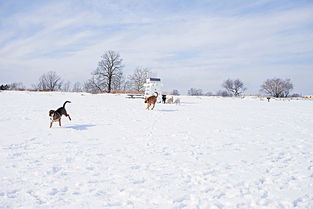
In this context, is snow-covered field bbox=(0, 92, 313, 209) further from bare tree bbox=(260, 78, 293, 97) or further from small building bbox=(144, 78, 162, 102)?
bare tree bbox=(260, 78, 293, 97)

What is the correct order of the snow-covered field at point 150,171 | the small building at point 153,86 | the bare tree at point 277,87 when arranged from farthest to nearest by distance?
1. the bare tree at point 277,87
2. the small building at point 153,86
3. the snow-covered field at point 150,171

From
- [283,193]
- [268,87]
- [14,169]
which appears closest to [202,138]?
[283,193]

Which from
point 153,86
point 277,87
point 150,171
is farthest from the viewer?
point 277,87

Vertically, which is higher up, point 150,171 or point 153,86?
point 153,86

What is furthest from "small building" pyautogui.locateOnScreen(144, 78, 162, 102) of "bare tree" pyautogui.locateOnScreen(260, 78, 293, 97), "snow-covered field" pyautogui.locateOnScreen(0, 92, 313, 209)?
"bare tree" pyautogui.locateOnScreen(260, 78, 293, 97)

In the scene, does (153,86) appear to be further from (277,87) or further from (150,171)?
(277,87)

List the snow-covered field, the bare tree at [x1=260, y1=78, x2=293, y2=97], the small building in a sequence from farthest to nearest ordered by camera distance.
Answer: the bare tree at [x1=260, y1=78, x2=293, y2=97] → the small building → the snow-covered field

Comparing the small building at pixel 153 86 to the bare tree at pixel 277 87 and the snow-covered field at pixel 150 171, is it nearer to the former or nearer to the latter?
the snow-covered field at pixel 150 171

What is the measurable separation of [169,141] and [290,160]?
3.42 metres

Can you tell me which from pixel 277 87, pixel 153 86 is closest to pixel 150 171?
pixel 153 86

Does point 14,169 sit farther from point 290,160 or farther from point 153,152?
point 290,160

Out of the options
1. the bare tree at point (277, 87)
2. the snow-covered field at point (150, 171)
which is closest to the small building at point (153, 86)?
the snow-covered field at point (150, 171)

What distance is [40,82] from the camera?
70.7 meters

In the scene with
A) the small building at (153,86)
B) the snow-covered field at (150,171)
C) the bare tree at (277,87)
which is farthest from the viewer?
the bare tree at (277,87)
